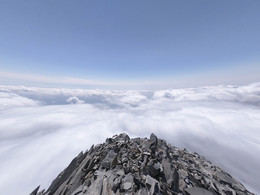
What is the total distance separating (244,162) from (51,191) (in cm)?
29818

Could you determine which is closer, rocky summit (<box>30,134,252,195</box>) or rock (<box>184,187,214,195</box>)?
rocky summit (<box>30,134,252,195</box>)

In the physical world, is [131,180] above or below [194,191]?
above

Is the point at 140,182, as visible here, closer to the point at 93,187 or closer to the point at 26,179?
the point at 93,187

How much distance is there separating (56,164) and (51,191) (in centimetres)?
19455

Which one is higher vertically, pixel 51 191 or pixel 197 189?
pixel 197 189

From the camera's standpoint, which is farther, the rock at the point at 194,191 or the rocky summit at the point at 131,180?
the rock at the point at 194,191

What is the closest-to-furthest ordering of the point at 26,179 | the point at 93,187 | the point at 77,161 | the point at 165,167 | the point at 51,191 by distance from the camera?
the point at 93,187 < the point at 51,191 < the point at 165,167 < the point at 77,161 < the point at 26,179

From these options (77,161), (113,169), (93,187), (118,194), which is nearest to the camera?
(118,194)

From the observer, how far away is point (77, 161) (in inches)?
872

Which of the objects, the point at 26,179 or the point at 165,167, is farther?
the point at 26,179

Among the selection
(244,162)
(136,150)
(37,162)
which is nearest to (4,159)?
(37,162)

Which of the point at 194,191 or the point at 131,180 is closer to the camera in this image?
the point at 131,180

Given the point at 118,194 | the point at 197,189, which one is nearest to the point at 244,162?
the point at 197,189

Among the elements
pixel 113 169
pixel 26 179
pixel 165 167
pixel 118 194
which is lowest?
pixel 26 179
